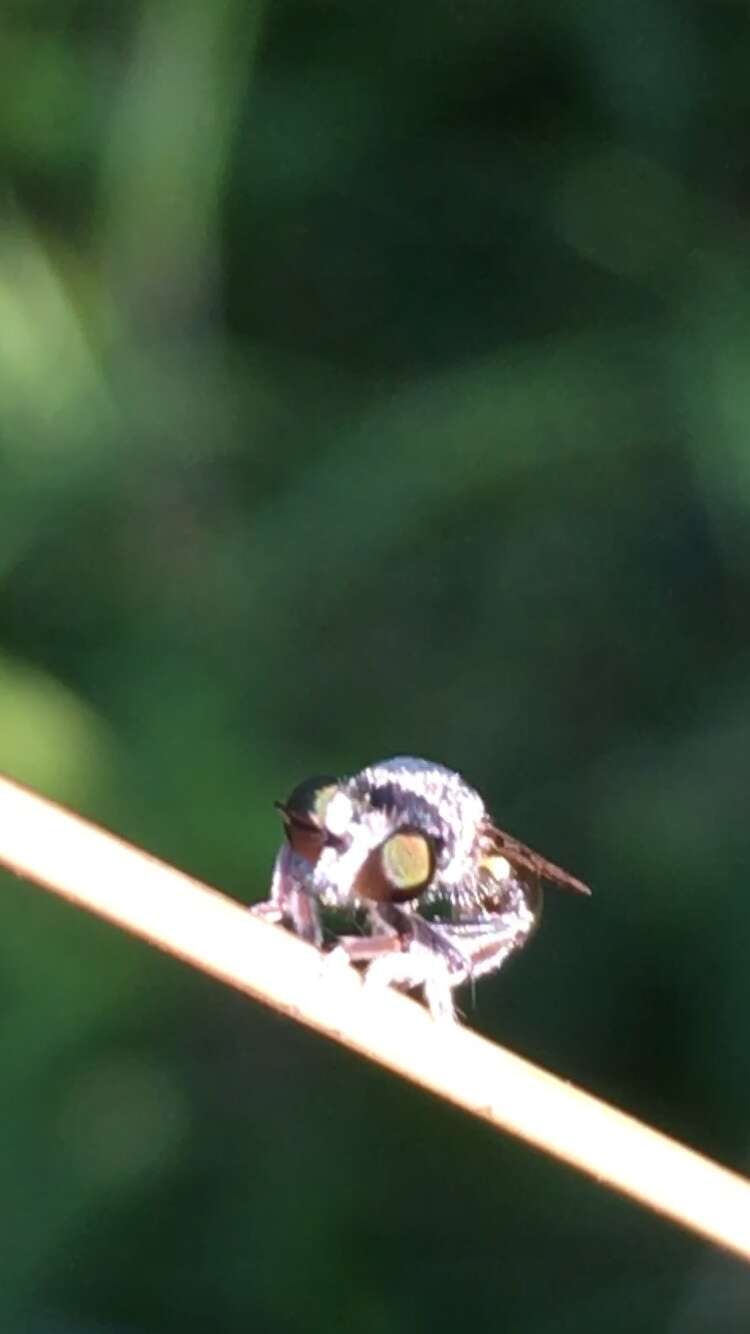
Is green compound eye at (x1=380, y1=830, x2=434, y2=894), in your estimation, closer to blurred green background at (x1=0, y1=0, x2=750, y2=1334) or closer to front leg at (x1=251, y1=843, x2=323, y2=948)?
front leg at (x1=251, y1=843, x2=323, y2=948)

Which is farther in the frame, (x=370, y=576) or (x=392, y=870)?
(x=370, y=576)

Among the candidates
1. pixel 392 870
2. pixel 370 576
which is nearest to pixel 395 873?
pixel 392 870

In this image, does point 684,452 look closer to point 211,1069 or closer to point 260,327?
point 260,327

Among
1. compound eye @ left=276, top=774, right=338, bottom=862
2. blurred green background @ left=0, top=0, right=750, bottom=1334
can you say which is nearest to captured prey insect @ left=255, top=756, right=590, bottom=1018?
compound eye @ left=276, top=774, right=338, bottom=862

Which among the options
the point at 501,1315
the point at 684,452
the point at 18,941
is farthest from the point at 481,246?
the point at 501,1315

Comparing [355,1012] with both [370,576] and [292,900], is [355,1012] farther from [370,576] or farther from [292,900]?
[370,576]

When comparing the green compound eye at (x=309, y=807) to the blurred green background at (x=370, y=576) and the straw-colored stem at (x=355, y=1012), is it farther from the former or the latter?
the blurred green background at (x=370, y=576)
